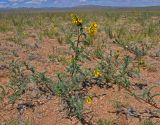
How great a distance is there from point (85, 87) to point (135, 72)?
857mm

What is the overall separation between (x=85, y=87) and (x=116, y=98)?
54 cm

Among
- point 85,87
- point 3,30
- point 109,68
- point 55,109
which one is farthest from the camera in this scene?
point 3,30

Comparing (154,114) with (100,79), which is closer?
(154,114)

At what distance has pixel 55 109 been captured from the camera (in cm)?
483

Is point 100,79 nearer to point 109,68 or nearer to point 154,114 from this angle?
point 109,68

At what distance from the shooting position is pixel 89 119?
4527 millimetres

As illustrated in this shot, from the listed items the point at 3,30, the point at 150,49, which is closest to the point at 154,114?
the point at 150,49

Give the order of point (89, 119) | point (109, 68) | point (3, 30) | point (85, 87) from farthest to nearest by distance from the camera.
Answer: point (3, 30) → point (109, 68) → point (85, 87) → point (89, 119)

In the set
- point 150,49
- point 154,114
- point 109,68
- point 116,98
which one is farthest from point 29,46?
point 154,114

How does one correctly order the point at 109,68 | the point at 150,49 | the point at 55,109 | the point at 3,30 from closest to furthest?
1. the point at 55,109
2. the point at 109,68
3. the point at 150,49
4. the point at 3,30

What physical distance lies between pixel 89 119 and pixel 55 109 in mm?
489

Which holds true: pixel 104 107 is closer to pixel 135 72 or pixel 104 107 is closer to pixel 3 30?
pixel 135 72

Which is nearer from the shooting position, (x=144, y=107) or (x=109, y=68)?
(x=144, y=107)

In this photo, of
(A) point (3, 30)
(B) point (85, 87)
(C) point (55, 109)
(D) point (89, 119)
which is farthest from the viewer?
(A) point (3, 30)
